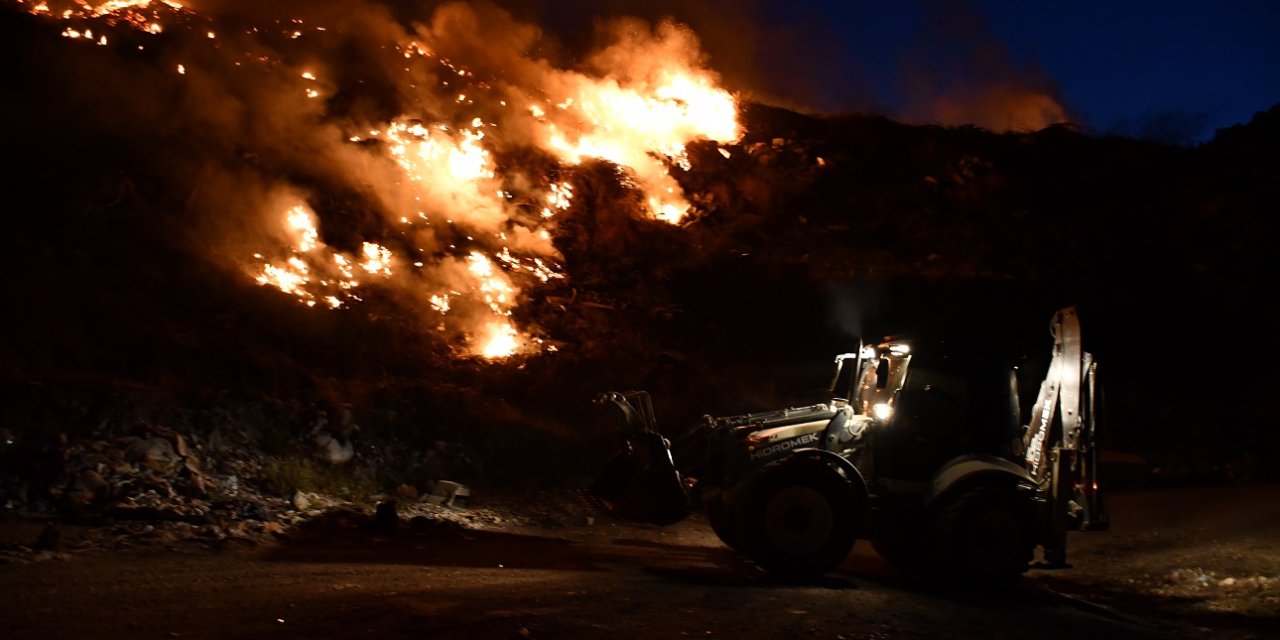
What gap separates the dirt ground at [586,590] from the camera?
6.93 metres

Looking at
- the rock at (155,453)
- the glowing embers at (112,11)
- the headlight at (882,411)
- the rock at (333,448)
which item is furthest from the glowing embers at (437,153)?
the headlight at (882,411)

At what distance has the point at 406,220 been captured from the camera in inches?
830

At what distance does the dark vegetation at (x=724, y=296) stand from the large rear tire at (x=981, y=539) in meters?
7.43

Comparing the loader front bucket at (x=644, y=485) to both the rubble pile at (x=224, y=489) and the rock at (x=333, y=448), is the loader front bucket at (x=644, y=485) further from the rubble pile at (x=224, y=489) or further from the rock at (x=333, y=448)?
the rock at (x=333, y=448)

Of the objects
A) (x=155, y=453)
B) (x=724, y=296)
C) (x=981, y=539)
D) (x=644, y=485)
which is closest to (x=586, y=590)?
(x=644, y=485)

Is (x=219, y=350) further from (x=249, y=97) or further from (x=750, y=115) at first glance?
(x=750, y=115)

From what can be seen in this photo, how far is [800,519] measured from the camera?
32.1 feet

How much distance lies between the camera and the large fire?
19469 millimetres

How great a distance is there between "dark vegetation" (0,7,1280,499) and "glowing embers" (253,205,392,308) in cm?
56

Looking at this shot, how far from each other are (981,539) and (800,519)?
5.86ft

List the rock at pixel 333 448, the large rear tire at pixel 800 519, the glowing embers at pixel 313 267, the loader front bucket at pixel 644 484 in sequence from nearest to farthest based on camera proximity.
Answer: the large rear tire at pixel 800 519
the loader front bucket at pixel 644 484
the rock at pixel 333 448
the glowing embers at pixel 313 267

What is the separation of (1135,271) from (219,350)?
2029 cm

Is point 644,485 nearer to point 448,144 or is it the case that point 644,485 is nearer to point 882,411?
point 882,411

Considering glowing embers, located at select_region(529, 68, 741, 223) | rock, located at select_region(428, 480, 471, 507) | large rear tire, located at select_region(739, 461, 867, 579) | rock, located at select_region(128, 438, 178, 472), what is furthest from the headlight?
glowing embers, located at select_region(529, 68, 741, 223)
